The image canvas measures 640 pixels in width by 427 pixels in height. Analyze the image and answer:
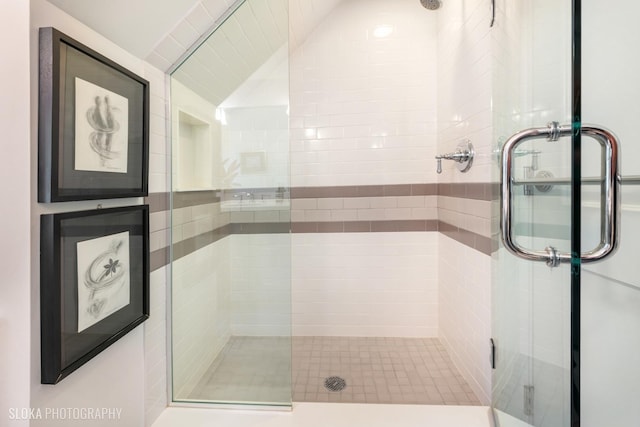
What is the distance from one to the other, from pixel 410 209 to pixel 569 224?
1.58 meters

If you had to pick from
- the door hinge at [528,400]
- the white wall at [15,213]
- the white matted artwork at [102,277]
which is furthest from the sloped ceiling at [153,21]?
the door hinge at [528,400]

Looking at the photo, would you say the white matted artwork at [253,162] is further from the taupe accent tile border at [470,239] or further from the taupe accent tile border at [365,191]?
the taupe accent tile border at [470,239]

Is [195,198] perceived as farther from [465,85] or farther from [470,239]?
[465,85]

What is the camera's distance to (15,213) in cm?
73

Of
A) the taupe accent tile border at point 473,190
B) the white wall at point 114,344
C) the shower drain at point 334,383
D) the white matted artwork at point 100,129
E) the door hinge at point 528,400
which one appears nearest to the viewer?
the white wall at point 114,344

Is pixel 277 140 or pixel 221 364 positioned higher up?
pixel 277 140

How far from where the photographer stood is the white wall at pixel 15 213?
71cm

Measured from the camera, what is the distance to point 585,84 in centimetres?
97

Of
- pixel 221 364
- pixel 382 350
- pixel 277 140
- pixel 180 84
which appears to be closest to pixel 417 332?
pixel 382 350

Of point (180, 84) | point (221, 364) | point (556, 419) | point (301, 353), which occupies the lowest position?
point (301, 353)

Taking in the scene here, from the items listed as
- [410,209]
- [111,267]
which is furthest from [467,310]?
[111,267]

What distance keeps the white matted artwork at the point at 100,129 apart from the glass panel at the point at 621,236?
149 centimetres

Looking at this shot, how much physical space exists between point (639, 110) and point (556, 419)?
2.84 feet

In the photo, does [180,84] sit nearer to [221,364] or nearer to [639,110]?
[221,364]
